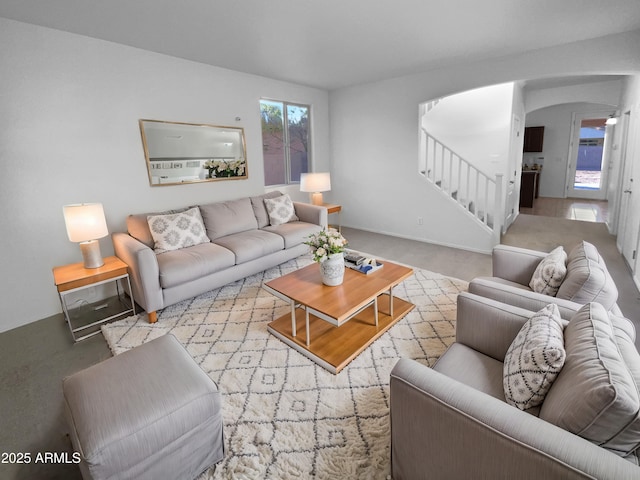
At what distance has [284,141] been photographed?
559 cm

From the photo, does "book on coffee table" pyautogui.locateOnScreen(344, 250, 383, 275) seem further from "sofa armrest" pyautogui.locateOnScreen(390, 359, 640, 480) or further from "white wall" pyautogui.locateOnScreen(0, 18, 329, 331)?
"white wall" pyautogui.locateOnScreen(0, 18, 329, 331)

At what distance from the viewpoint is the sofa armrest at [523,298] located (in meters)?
1.70

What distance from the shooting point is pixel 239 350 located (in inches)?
99.0

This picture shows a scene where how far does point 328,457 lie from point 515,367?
3.22 ft

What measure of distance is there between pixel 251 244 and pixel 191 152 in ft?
5.04

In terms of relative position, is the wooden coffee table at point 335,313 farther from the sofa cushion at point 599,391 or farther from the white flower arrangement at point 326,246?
the sofa cushion at point 599,391

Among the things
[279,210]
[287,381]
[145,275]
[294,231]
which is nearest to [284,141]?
[279,210]

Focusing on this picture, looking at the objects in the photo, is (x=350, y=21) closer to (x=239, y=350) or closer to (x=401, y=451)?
(x=239, y=350)

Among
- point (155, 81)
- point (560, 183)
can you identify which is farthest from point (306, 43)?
point (560, 183)

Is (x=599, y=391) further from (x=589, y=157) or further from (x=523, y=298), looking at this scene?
(x=589, y=157)

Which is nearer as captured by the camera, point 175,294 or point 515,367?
point 515,367

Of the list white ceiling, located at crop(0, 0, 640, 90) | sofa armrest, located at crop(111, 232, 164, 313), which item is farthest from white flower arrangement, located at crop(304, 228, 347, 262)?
white ceiling, located at crop(0, 0, 640, 90)

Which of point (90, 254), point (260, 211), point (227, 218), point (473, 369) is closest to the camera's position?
point (473, 369)

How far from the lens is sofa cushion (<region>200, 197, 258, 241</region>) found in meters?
3.94
